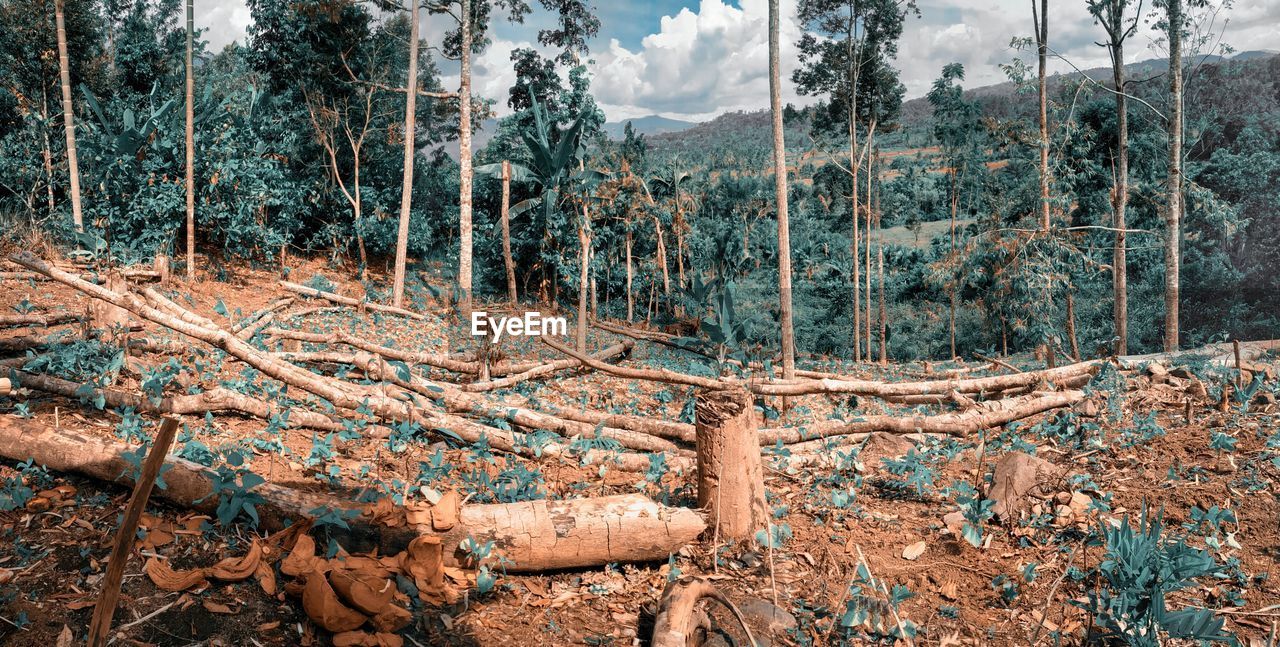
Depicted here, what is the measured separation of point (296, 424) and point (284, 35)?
54.2 feet

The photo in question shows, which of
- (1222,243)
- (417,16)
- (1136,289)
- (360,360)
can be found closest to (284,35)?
(417,16)

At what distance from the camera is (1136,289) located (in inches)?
877

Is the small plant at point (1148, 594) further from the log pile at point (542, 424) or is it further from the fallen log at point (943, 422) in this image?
the fallen log at point (943, 422)

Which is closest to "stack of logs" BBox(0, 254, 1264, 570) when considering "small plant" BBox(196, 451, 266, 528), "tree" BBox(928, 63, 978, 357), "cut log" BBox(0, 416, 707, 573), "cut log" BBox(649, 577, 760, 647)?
"cut log" BBox(0, 416, 707, 573)

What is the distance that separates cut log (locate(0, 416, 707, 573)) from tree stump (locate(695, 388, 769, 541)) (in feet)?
0.47

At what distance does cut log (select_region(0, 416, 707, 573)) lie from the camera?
3.19 m

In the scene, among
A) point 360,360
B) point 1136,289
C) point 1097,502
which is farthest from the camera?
point 1136,289

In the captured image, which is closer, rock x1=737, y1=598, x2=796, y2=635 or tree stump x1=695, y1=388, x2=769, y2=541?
Answer: rock x1=737, y1=598, x2=796, y2=635

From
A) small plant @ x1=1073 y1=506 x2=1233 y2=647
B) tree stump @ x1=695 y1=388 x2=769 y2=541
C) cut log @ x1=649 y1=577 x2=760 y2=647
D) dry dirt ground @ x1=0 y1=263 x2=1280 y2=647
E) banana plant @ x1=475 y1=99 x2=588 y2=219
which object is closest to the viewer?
small plant @ x1=1073 y1=506 x2=1233 y2=647

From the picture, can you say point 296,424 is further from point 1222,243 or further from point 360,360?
point 1222,243

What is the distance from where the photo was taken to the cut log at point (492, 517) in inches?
126

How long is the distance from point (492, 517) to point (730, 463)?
1.17 m

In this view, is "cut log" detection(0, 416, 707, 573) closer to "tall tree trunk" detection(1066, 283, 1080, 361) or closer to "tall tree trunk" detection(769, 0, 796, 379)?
"tall tree trunk" detection(769, 0, 796, 379)

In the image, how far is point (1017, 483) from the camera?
394cm
